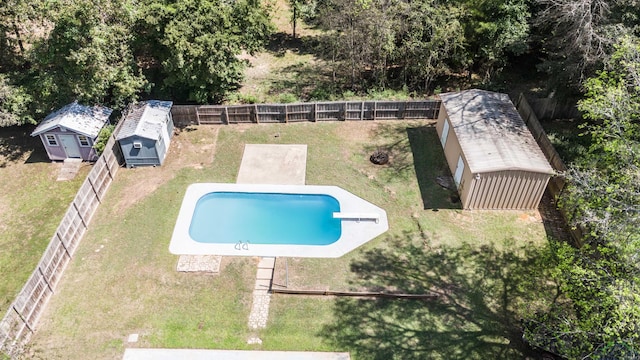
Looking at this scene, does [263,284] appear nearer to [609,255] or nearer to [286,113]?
[286,113]

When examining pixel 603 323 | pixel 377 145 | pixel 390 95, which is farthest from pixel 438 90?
pixel 603 323

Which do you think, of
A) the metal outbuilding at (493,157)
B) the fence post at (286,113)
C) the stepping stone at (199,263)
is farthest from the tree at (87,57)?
the metal outbuilding at (493,157)

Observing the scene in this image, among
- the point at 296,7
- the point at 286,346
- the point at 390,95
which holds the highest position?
the point at 296,7

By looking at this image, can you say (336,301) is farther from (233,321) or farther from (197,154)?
(197,154)

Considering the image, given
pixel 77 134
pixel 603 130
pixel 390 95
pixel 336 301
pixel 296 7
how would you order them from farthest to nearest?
1. pixel 296 7
2. pixel 390 95
3. pixel 77 134
4. pixel 336 301
5. pixel 603 130

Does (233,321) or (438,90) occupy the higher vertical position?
(438,90)

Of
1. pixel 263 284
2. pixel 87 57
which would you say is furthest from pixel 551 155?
pixel 87 57
